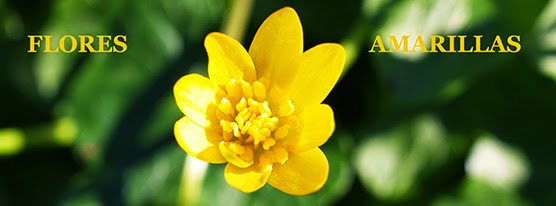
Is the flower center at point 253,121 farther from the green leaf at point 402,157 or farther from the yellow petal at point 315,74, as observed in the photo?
the green leaf at point 402,157

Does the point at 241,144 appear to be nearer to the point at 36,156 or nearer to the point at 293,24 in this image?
the point at 293,24

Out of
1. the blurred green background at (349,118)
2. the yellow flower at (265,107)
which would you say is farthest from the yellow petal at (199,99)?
the blurred green background at (349,118)

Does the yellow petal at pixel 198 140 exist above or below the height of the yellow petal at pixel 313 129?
below

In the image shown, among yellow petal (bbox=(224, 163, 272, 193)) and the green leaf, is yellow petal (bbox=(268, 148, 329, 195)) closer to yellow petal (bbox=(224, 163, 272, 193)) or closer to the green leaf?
yellow petal (bbox=(224, 163, 272, 193))

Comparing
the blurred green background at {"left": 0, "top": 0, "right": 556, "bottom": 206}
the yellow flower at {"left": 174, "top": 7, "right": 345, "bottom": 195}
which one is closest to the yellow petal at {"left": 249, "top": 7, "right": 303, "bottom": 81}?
the yellow flower at {"left": 174, "top": 7, "right": 345, "bottom": 195}

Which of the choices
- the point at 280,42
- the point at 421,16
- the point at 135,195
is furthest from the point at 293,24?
the point at 135,195

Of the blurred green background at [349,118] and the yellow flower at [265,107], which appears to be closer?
the yellow flower at [265,107]
